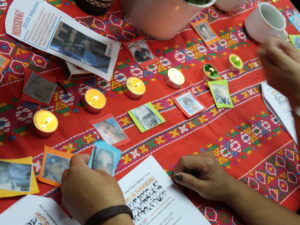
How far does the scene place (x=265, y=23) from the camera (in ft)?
3.83

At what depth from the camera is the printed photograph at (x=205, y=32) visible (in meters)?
1.12

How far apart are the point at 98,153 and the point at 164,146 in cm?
20

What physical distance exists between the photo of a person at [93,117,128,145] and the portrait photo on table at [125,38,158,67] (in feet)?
0.77

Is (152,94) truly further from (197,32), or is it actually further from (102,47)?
(197,32)

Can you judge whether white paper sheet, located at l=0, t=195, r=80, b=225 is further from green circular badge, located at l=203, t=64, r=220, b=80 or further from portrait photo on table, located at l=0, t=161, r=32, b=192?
green circular badge, located at l=203, t=64, r=220, b=80

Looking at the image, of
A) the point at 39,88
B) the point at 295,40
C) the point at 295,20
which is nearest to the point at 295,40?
the point at 295,40

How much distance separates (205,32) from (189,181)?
0.63 m

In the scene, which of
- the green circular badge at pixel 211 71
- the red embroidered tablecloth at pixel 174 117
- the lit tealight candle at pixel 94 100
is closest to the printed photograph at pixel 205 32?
the red embroidered tablecloth at pixel 174 117

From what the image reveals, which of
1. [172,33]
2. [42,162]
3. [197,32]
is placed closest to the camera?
[42,162]

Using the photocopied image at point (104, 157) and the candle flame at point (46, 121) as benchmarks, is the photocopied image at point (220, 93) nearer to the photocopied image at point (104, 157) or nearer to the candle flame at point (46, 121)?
the photocopied image at point (104, 157)

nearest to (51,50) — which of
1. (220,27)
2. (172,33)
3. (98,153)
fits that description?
(98,153)

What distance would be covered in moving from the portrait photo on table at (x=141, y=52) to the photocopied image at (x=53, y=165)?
385 millimetres

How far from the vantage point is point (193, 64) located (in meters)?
1.03

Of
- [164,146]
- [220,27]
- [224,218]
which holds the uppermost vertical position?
[220,27]
